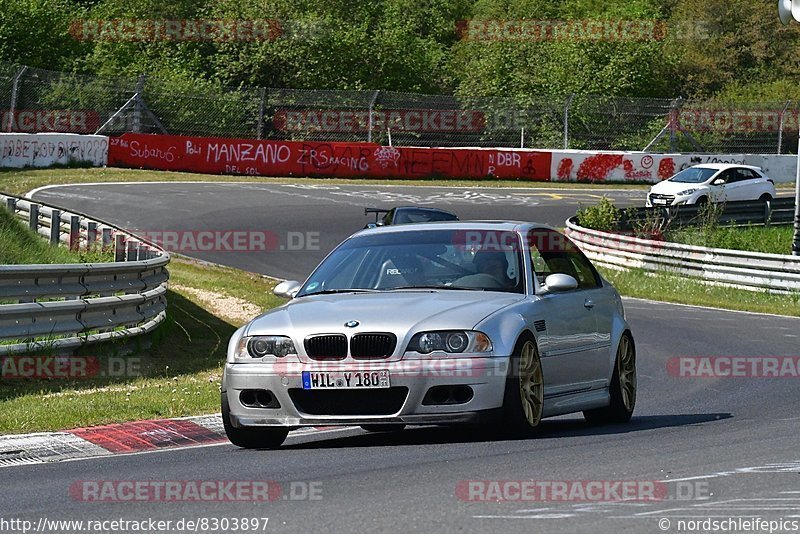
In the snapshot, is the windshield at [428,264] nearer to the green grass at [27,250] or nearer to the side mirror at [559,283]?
the side mirror at [559,283]

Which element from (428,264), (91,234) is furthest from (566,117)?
(428,264)

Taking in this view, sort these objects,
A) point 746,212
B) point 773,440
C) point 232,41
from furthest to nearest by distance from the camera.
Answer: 1. point 232,41
2. point 746,212
3. point 773,440

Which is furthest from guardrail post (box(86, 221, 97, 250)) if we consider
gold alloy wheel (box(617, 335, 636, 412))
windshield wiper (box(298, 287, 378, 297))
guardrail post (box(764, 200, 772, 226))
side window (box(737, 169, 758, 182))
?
side window (box(737, 169, 758, 182))

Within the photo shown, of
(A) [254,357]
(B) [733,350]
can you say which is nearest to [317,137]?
(B) [733,350]

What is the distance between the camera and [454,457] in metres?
8.09

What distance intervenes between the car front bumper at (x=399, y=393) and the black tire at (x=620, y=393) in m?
1.90

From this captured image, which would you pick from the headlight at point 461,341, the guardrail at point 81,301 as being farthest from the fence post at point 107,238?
the headlight at point 461,341

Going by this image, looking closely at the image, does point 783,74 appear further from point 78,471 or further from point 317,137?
point 78,471

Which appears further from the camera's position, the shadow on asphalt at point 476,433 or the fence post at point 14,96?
the fence post at point 14,96

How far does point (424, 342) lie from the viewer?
28.3 feet

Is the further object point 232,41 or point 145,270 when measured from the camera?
point 232,41

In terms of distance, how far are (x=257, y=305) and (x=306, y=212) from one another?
1332cm

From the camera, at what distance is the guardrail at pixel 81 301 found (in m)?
13.2

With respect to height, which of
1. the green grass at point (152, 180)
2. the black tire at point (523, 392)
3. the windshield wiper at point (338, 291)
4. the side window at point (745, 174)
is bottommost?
the green grass at point (152, 180)
